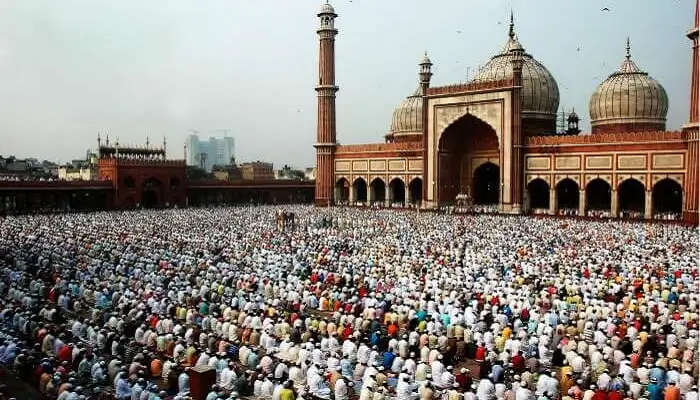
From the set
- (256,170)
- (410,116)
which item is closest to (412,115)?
(410,116)

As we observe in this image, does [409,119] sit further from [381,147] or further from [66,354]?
[66,354]

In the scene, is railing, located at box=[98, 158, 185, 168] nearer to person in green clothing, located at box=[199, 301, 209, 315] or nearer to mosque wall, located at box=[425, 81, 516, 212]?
mosque wall, located at box=[425, 81, 516, 212]

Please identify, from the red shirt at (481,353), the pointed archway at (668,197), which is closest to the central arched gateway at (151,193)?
the pointed archway at (668,197)

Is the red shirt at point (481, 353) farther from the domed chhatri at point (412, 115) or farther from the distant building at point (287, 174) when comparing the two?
the distant building at point (287, 174)

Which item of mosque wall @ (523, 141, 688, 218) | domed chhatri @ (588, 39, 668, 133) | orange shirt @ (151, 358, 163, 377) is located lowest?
orange shirt @ (151, 358, 163, 377)

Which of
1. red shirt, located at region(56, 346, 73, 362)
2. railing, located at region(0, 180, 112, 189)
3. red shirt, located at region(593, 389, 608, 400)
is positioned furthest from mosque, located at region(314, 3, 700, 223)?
red shirt, located at region(56, 346, 73, 362)

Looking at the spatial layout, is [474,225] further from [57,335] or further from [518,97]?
[57,335]
